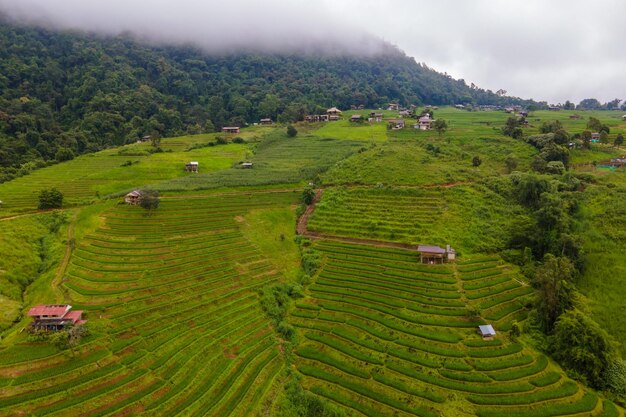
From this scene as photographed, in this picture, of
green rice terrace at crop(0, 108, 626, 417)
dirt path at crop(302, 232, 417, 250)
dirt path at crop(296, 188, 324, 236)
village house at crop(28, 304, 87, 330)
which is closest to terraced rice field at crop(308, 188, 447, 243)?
green rice terrace at crop(0, 108, 626, 417)

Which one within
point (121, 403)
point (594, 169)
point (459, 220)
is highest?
point (594, 169)

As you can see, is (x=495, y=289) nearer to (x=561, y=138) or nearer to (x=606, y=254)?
(x=606, y=254)

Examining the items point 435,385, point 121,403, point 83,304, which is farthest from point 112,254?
point 435,385

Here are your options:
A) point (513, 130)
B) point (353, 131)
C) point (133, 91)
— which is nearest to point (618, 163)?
point (513, 130)

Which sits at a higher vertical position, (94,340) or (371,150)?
(371,150)

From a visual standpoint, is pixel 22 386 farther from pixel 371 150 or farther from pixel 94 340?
pixel 371 150

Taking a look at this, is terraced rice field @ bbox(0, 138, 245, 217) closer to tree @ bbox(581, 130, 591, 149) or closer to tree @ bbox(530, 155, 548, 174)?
tree @ bbox(530, 155, 548, 174)
